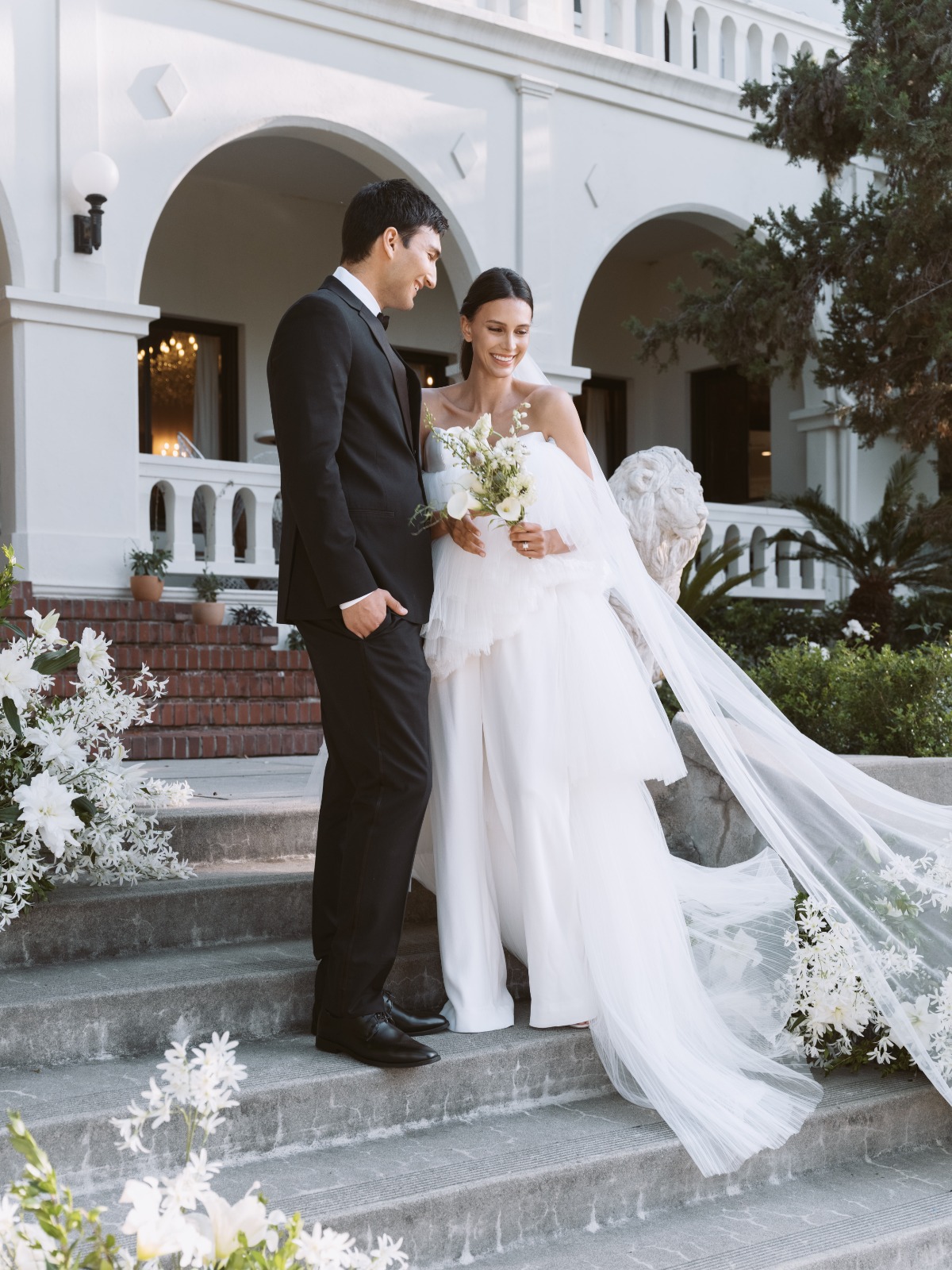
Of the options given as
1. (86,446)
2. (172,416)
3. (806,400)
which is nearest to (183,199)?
(172,416)

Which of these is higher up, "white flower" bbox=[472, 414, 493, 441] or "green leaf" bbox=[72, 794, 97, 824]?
"white flower" bbox=[472, 414, 493, 441]

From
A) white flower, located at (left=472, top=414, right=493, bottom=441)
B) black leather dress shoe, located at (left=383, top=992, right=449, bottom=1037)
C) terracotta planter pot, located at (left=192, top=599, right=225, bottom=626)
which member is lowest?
black leather dress shoe, located at (left=383, top=992, right=449, bottom=1037)

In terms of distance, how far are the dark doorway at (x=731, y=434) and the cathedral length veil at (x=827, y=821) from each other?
10.9 metres

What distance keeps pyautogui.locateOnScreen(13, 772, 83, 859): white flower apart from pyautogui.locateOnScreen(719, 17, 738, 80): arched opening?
10.3 m

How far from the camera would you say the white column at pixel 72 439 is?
26.9 feet

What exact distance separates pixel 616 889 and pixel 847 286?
22.7ft

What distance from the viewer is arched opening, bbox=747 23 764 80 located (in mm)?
11711

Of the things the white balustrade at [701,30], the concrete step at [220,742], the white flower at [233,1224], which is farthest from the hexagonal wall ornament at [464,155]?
the white flower at [233,1224]

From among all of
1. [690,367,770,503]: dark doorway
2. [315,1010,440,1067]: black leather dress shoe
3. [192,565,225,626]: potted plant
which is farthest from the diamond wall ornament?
[315,1010,440,1067]: black leather dress shoe

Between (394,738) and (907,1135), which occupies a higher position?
(394,738)

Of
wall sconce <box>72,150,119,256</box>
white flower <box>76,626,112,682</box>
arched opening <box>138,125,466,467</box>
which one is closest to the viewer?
white flower <box>76,626,112,682</box>

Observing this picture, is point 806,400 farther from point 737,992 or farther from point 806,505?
point 737,992

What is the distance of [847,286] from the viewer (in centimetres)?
902

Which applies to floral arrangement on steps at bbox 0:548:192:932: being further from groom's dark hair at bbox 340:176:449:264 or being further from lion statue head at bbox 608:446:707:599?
lion statue head at bbox 608:446:707:599
